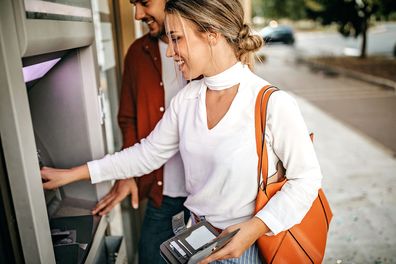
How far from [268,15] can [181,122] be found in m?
27.2

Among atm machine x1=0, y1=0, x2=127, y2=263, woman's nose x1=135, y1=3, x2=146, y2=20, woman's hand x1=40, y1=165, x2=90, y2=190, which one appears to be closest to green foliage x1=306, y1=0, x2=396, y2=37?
woman's nose x1=135, y1=3, x2=146, y2=20

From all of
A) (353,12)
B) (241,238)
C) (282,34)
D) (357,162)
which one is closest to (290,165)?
(241,238)

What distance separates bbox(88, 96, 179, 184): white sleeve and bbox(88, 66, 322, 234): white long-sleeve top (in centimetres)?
5

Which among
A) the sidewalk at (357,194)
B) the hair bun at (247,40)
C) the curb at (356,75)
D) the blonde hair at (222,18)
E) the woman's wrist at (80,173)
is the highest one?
the blonde hair at (222,18)

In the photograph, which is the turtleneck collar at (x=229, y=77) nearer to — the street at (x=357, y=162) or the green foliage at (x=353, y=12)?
the street at (x=357, y=162)

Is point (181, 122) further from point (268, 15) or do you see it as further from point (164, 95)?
point (268, 15)

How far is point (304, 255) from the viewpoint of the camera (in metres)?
1.34

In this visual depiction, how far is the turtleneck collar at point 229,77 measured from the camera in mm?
1347

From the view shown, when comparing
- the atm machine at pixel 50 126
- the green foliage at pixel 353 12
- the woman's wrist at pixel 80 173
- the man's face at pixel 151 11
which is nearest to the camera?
the atm machine at pixel 50 126

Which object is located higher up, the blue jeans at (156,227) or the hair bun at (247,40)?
the hair bun at (247,40)

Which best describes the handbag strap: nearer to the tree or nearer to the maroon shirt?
the maroon shirt

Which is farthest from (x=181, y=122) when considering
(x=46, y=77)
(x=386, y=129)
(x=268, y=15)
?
(x=268, y=15)

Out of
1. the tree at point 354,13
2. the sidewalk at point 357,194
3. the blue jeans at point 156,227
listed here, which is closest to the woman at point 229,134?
the blue jeans at point 156,227

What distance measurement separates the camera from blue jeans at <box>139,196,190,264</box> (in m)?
1.91
